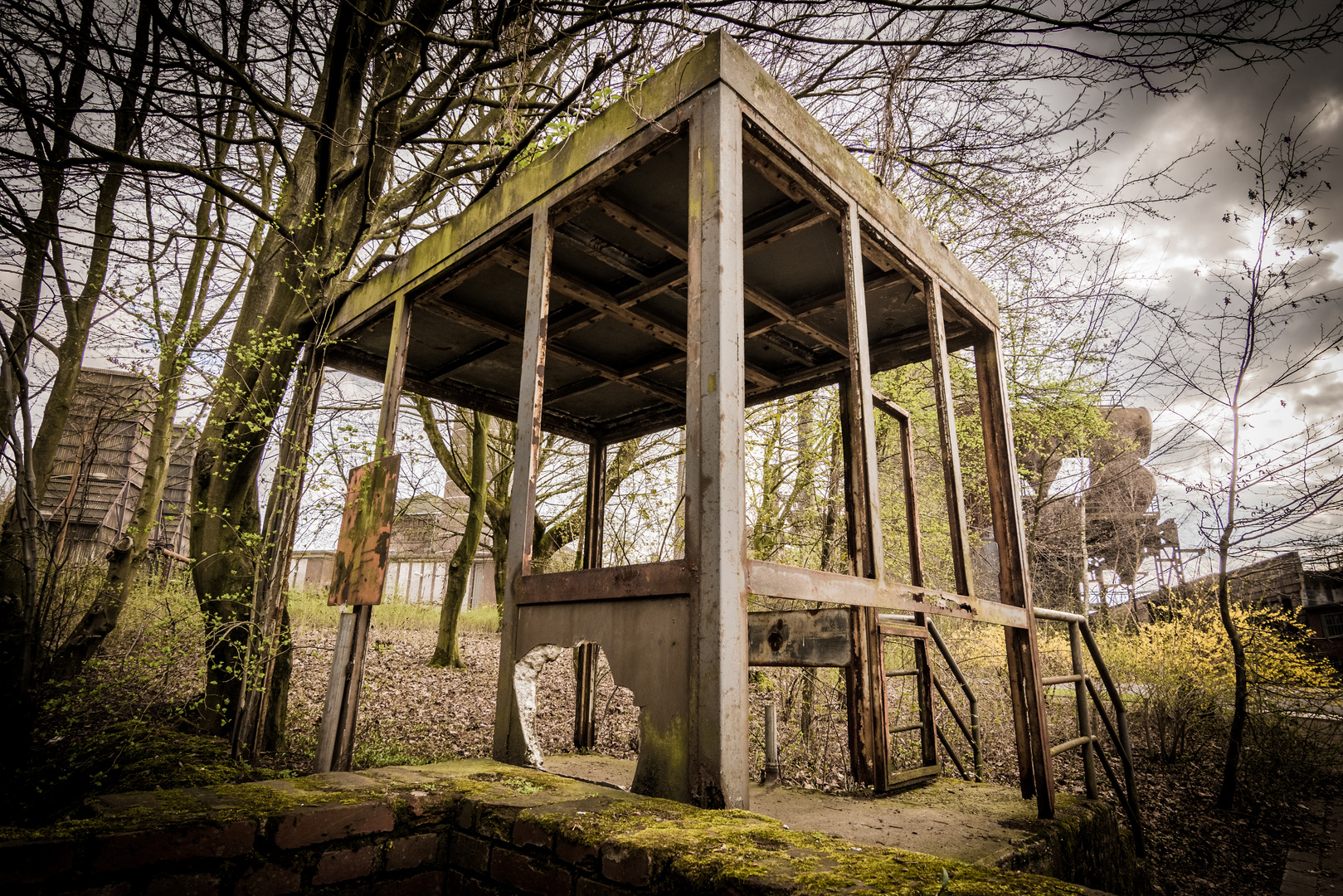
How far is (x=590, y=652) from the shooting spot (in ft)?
18.0

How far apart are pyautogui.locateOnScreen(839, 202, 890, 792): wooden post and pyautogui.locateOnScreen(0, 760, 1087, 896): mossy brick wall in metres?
1.59

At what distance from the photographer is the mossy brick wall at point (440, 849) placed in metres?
1.54

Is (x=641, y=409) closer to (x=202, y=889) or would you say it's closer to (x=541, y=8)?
(x=541, y=8)

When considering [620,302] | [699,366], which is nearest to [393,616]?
[620,302]

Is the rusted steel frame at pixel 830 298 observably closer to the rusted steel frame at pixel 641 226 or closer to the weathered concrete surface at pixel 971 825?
the rusted steel frame at pixel 641 226

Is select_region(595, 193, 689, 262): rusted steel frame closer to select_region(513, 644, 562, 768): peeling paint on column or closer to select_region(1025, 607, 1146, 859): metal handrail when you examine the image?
select_region(513, 644, 562, 768): peeling paint on column

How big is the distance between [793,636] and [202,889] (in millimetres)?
3007

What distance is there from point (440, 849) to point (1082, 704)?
169 inches

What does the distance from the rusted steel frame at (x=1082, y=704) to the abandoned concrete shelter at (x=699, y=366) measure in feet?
0.22

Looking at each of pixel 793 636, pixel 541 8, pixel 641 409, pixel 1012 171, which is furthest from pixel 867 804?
pixel 1012 171

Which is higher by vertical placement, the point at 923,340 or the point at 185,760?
the point at 923,340

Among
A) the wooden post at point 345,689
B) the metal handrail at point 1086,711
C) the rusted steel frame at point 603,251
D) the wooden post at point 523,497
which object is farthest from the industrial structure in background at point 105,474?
the metal handrail at point 1086,711

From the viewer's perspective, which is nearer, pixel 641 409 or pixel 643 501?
pixel 641 409

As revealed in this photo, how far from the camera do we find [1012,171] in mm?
6875
